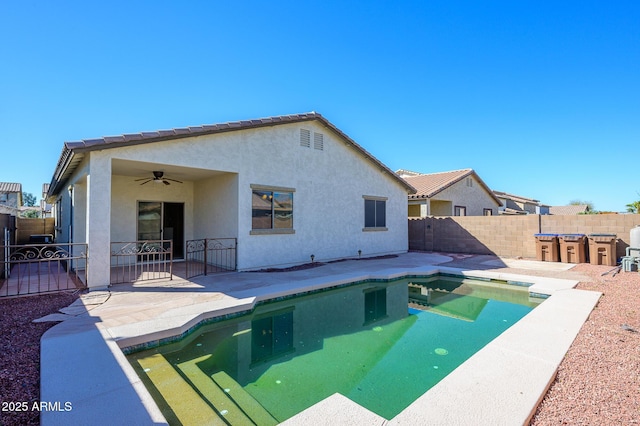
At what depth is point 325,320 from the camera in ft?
23.7

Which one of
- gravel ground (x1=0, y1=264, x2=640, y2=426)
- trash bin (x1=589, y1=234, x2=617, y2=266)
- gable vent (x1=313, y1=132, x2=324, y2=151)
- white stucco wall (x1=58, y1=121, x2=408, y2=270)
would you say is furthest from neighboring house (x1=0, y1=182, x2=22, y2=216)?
trash bin (x1=589, y1=234, x2=617, y2=266)

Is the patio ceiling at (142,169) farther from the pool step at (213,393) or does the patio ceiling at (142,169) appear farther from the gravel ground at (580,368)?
the pool step at (213,393)

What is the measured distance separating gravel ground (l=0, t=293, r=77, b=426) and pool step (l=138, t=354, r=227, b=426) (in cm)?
123

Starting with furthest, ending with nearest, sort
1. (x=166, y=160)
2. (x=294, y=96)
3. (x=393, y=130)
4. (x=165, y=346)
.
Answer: (x=393, y=130) → (x=294, y=96) → (x=166, y=160) → (x=165, y=346)

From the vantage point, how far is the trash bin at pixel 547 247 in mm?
13961

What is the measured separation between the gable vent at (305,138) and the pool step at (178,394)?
9396 mm

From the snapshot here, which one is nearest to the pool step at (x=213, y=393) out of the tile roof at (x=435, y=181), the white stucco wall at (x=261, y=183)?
the white stucco wall at (x=261, y=183)

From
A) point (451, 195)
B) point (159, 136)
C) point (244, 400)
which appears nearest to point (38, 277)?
point (159, 136)

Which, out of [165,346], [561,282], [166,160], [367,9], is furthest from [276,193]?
[561,282]

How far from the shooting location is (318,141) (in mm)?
13172

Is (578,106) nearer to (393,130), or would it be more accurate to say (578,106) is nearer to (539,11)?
(539,11)

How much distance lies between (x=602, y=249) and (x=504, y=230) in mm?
4075

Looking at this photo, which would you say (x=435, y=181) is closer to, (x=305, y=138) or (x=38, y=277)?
(x=305, y=138)

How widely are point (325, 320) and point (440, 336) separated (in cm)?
249
